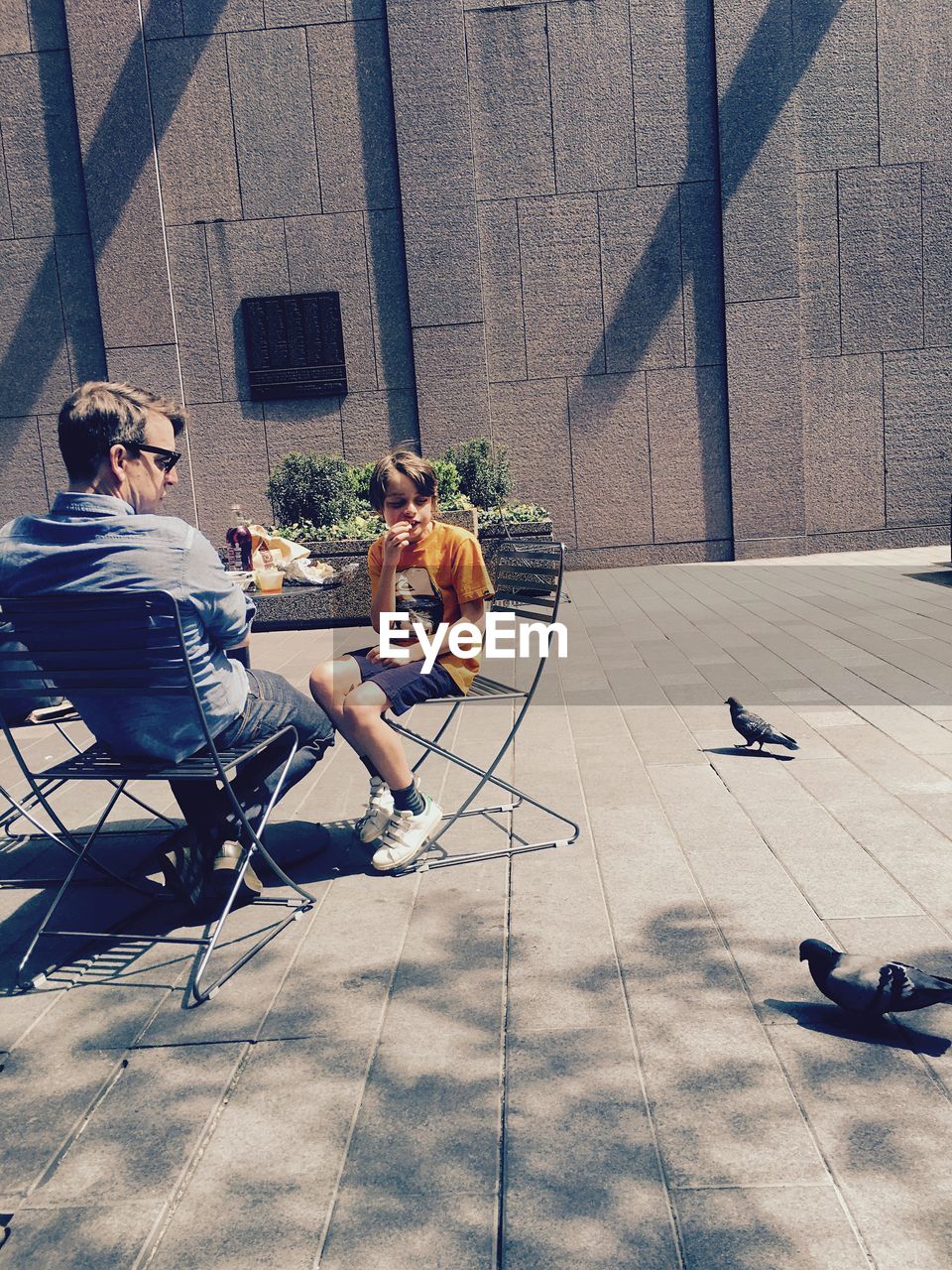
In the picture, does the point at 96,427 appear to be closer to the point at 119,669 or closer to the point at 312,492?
the point at 119,669

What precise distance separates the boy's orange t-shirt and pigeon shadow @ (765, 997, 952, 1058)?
184cm

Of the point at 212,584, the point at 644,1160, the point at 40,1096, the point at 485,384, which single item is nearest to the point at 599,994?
the point at 644,1160

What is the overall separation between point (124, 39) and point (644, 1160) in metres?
14.7

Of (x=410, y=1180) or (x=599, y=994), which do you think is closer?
(x=410, y=1180)

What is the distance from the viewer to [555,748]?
5.48 meters

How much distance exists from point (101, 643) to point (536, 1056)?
166 cm

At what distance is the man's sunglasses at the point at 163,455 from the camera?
332 centimetres

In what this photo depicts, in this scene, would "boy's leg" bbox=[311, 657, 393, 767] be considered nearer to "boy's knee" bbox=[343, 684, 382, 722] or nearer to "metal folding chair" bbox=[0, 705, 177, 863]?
"boy's knee" bbox=[343, 684, 382, 722]

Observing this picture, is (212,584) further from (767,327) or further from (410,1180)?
Result: (767,327)

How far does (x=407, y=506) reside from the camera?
4.09 m

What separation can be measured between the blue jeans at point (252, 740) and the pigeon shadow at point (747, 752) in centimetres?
211

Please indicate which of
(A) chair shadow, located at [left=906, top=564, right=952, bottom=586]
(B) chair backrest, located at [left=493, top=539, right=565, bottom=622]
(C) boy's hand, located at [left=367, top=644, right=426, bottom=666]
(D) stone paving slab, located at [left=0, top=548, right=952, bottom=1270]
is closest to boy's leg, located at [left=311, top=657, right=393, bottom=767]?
(C) boy's hand, located at [left=367, top=644, right=426, bottom=666]

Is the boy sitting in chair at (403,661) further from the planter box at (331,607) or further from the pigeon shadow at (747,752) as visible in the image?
the planter box at (331,607)

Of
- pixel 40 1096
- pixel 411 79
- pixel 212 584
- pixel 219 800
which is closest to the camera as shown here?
pixel 40 1096
